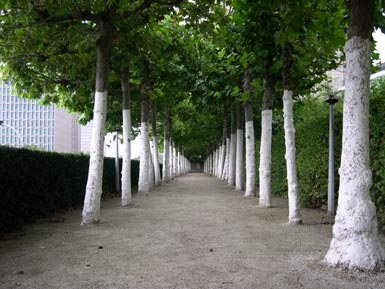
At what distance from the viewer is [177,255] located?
22.4ft

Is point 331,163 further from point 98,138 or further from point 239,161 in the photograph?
point 239,161

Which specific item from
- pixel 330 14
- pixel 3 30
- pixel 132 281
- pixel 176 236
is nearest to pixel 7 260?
pixel 132 281

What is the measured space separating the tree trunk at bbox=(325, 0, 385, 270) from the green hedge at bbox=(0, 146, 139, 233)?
6.80 meters

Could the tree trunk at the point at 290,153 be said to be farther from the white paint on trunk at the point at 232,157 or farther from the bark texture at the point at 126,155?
the white paint on trunk at the point at 232,157

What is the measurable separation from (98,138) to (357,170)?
21.3 feet

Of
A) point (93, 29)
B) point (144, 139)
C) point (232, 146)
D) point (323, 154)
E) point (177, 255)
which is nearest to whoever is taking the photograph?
point (177, 255)

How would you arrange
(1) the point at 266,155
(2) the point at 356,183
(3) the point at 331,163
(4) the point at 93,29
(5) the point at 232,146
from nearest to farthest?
(2) the point at 356,183 → (3) the point at 331,163 → (4) the point at 93,29 → (1) the point at 266,155 → (5) the point at 232,146

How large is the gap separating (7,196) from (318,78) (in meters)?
10.3

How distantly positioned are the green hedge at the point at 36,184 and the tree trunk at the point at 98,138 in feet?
4.98

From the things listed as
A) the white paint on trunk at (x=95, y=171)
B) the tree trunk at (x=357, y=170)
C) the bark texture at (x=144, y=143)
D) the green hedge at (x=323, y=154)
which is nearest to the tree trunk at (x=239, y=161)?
the bark texture at (x=144, y=143)

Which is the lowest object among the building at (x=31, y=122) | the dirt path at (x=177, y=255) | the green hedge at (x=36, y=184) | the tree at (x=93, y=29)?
the dirt path at (x=177, y=255)

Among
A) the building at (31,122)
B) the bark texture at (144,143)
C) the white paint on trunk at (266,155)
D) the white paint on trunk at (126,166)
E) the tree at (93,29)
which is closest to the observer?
the tree at (93,29)

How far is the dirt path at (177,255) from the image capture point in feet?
17.5

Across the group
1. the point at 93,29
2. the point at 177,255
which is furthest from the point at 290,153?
the point at 93,29
